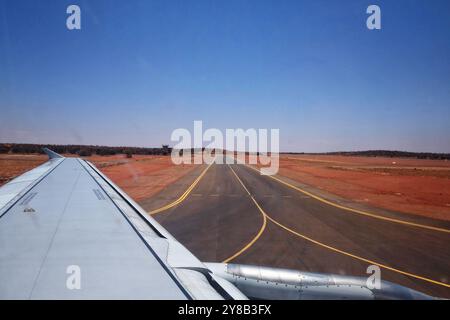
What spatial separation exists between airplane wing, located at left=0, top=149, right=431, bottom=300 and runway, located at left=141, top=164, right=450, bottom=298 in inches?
281

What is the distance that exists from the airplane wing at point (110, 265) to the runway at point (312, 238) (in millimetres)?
7135

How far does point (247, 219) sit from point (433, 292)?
10992mm

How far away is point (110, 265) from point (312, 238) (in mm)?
13955

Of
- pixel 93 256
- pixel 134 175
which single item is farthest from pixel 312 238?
pixel 134 175

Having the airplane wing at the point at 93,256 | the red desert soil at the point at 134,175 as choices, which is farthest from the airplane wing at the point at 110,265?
the red desert soil at the point at 134,175

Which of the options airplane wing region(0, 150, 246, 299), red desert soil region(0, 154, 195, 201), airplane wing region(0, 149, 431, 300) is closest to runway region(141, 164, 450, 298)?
airplane wing region(0, 149, 431, 300)

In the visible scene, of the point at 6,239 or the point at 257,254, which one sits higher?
the point at 6,239

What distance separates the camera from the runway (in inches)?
448

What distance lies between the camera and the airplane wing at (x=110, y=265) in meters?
2.54

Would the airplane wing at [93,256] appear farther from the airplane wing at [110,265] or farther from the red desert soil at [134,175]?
the red desert soil at [134,175]

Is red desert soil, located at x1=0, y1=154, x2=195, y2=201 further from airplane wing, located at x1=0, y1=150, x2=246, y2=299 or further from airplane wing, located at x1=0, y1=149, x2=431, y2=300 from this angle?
airplane wing, located at x1=0, y1=150, x2=246, y2=299
